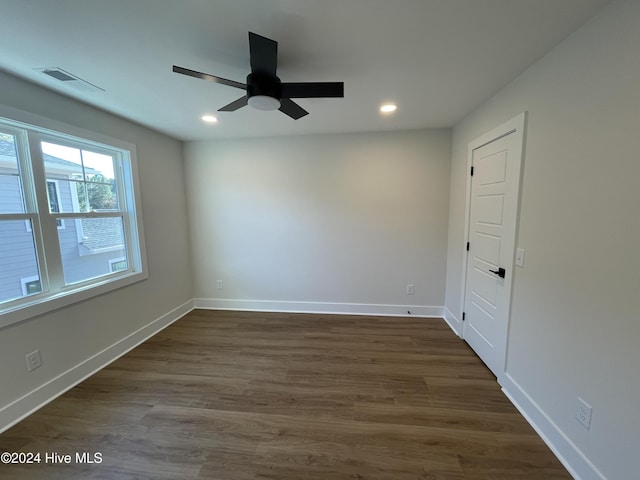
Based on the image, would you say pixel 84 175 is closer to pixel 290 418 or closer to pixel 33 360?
pixel 33 360

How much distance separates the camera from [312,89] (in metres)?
1.56

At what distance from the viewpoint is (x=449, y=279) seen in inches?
128

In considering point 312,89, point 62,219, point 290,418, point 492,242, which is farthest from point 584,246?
point 62,219

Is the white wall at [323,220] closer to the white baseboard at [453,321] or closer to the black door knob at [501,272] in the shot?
the white baseboard at [453,321]

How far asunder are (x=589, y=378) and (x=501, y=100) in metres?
2.10

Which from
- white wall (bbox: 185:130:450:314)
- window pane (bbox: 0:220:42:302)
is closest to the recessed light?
white wall (bbox: 185:130:450:314)

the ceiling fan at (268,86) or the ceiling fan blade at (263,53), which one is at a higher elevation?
the ceiling fan blade at (263,53)

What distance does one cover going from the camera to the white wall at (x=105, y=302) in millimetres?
1806

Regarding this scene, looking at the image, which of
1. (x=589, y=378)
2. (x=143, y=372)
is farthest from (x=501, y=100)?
(x=143, y=372)

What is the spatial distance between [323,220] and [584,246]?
257 centimetres

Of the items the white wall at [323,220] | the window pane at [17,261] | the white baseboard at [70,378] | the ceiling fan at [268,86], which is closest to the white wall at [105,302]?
the white baseboard at [70,378]

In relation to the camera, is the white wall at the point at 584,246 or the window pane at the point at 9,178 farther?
the window pane at the point at 9,178

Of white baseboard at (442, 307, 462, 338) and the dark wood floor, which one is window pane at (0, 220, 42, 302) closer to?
the dark wood floor

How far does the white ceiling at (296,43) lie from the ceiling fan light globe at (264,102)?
0.31 metres
